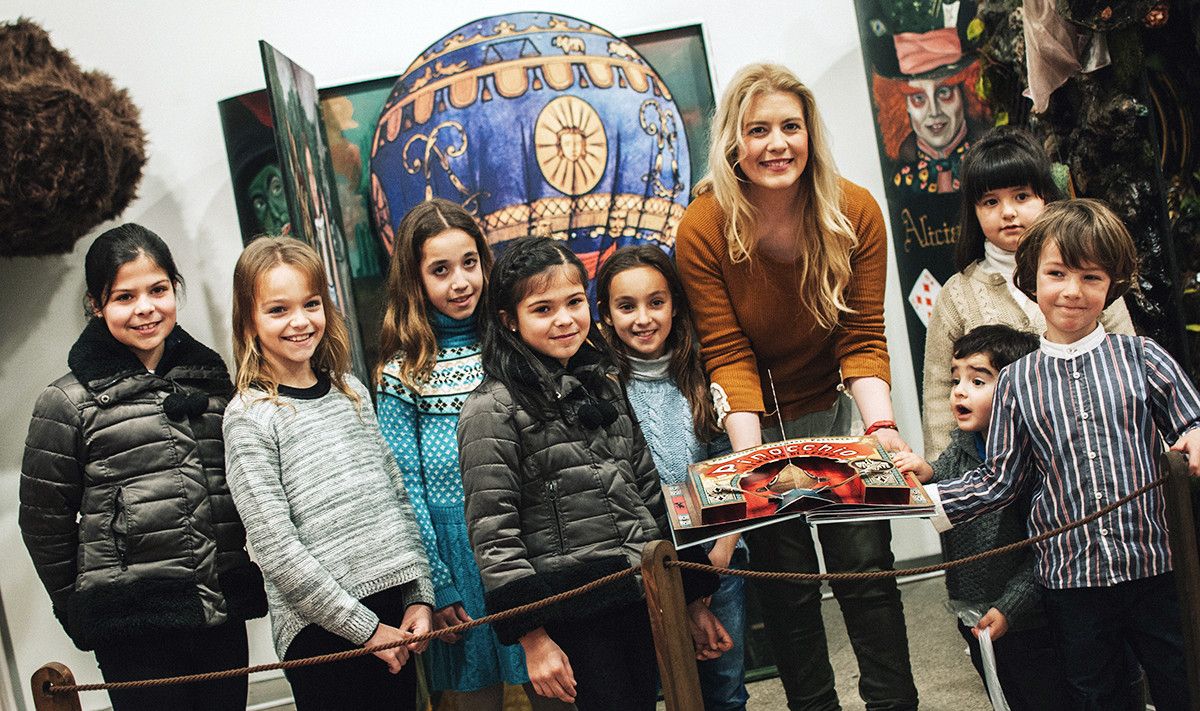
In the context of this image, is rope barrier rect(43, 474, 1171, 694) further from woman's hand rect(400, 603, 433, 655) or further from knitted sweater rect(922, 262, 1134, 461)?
knitted sweater rect(922, 262, 1134, 461)

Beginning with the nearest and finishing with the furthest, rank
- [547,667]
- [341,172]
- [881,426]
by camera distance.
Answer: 1. [547,667]
2. [881,426]
3. [341,172]

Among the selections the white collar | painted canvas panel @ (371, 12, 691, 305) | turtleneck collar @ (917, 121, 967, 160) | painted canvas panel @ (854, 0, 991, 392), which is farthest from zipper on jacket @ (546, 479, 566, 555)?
turtleneck collar @ (917, 121, 967, 160)

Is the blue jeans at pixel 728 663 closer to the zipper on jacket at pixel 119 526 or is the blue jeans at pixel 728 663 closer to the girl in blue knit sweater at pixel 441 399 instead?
the girl in blue knit sweater at pixel 441 399

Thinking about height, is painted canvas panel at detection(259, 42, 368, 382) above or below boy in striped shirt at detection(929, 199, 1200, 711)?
above

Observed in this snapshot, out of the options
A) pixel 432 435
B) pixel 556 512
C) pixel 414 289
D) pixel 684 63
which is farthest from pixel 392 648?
pixel 684 63

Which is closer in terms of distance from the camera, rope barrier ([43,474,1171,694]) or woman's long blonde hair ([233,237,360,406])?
rope barrier ([43,474,1171,694])

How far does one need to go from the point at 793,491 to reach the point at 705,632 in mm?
599

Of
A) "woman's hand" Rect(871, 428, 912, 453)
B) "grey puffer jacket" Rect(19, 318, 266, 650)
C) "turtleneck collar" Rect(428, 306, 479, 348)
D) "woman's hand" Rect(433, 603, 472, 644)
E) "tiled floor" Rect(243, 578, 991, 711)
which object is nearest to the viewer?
"grey puffer jacket" Rect(19, 318, 266, 650)

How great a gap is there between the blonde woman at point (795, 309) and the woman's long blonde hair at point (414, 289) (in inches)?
23.6

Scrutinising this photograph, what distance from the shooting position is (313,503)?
293cm

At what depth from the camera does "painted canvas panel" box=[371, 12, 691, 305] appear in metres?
4.05

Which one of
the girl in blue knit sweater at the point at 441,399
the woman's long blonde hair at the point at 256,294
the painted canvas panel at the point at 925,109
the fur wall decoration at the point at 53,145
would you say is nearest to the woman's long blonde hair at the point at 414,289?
the girl in blue knit sweater at the point at 441,399

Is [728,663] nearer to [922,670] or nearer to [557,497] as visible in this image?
[557,497]

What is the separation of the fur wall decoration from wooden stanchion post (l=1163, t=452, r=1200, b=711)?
3247mm
